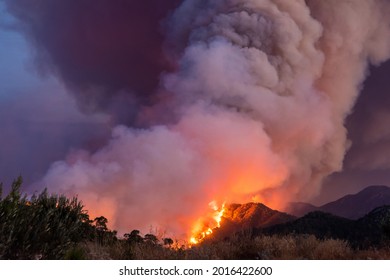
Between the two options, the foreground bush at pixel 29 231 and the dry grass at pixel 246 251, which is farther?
the dry grass at pixel 246 251

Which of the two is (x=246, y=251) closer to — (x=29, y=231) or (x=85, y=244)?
(x=85, y=244)

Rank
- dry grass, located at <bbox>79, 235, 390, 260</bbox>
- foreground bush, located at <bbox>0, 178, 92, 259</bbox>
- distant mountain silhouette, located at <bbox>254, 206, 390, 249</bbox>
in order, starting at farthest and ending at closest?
distant mountain silhouette, located at <bbox>254, 206, 390, 249</bbox> < dry grass, located at <bbox>79, 235, 390, 260</bbox> < foreground bush, located at <bbox>0, 178, 92, 259</bbox>

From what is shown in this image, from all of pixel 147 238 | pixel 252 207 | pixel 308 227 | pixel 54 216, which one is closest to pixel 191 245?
pixel 147 238

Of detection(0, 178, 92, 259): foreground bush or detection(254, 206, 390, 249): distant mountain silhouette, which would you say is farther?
detection(254, 206, 390, 249): distant mountain silhouette

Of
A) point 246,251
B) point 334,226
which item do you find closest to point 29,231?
point 246,251

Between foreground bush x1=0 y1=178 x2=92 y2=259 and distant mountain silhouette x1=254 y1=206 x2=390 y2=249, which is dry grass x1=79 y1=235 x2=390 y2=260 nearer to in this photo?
foreground bush x1=0 y1=178 x2=92 y2=259

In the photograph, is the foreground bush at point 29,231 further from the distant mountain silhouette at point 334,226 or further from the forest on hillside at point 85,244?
the distant mountain silhouette at point 334,226

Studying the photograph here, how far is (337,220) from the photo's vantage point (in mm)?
50625

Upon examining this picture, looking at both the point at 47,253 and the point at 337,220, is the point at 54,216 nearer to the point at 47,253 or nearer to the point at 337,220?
the point at 47,253

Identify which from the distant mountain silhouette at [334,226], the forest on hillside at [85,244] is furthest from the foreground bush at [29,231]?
the distant mountain silhouette at [334,226]

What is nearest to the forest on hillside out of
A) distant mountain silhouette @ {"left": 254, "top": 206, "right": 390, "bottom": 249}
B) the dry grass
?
the dry grass

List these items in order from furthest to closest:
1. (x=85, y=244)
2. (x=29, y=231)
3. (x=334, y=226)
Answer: (x=334, y=226), (x=85, y=244), (x=29, y=231)

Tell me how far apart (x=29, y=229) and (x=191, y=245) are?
16.7 ft
